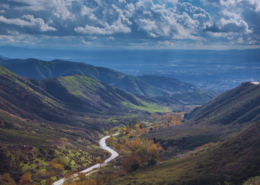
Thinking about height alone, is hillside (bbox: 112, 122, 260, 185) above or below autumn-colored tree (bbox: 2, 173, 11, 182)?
above

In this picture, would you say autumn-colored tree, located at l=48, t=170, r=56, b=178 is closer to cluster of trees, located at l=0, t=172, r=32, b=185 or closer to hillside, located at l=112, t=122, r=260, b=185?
cluster of trees, located at l=0, t=172, r=32, b=185

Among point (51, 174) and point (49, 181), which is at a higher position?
point (49, 181)

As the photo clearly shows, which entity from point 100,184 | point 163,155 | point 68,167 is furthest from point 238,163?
point 68,167

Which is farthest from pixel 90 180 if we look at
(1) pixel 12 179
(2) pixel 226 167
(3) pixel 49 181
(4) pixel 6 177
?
(2) pixel 226 167

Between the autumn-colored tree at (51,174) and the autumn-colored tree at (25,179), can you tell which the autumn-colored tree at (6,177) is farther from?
the autumn-colored tree at (51,174)

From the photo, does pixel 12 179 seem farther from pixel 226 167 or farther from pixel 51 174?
pixel 226 167

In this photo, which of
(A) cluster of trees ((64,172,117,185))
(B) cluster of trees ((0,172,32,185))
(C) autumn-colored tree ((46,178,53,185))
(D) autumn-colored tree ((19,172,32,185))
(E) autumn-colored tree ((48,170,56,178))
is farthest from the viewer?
(E) autumn-colored tree ((48,170,56,178))

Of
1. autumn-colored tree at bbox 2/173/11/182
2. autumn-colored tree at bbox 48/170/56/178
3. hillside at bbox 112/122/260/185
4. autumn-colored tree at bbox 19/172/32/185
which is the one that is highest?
hillside at bbox 112/122/260/185

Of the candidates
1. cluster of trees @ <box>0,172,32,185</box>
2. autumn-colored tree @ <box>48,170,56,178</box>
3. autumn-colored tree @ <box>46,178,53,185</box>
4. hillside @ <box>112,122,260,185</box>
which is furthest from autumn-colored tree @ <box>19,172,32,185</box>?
hillside @ <box>112,122,260,185</box>

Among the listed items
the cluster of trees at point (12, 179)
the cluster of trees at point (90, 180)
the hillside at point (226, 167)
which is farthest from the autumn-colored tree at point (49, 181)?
the hillside at point (226, 167)

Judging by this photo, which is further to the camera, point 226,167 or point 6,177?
point 6,177

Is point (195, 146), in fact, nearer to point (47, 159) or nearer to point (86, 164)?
point (86, 164)
